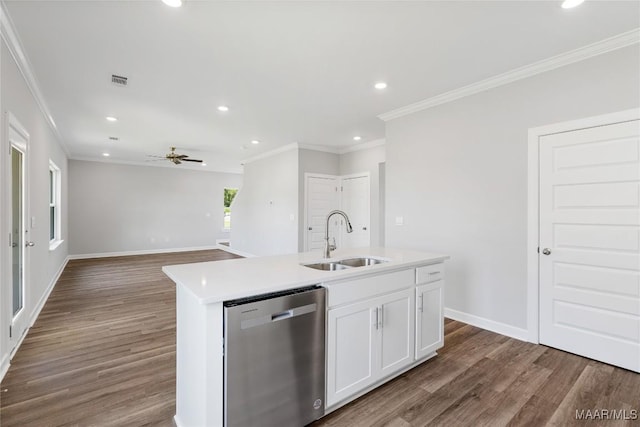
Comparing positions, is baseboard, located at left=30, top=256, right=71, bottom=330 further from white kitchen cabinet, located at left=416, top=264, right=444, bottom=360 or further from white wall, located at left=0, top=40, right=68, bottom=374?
white kitchen cabinet, located at left=416, top=264, right=444, bottom=360

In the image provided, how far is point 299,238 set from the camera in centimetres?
598

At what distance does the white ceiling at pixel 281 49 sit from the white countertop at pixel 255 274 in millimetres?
1759

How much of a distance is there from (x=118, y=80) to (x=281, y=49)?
1845 mm

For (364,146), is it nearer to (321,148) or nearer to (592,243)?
(321,148)

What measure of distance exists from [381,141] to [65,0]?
181 inches

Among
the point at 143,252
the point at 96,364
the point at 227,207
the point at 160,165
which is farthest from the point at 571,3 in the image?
the point at 227,207

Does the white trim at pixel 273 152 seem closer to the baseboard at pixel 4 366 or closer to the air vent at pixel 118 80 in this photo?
the air vent at pixel 118 80

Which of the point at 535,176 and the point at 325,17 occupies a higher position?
the point at 325,17

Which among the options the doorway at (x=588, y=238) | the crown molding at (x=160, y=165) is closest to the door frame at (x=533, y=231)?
the doorway at (x=588, y=238)

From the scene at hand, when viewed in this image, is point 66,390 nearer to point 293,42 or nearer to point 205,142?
point 293,42

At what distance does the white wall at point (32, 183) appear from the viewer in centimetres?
233

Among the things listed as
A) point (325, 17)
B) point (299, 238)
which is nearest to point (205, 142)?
point (299, 238)

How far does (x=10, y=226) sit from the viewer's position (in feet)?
8.14

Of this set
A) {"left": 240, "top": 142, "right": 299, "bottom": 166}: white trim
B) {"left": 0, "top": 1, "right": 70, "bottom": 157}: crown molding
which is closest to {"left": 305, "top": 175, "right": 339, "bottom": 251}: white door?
{"left": 240, "top": 142, "right": 299, "bottom": 166}: white trim
